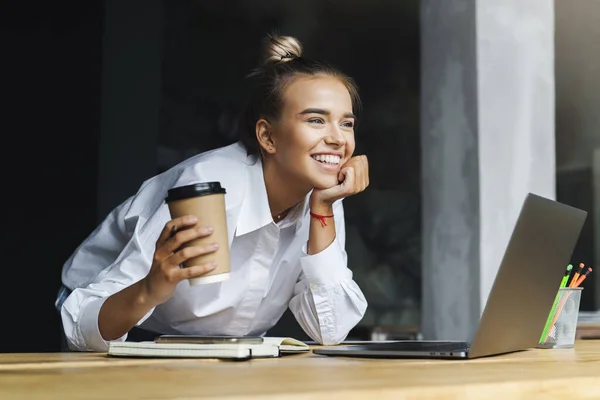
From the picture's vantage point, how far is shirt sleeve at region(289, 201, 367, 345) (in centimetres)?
193

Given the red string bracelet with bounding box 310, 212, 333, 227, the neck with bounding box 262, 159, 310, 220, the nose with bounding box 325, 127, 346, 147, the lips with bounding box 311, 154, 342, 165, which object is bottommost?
the red string bracelet with bounding box 310, 212, 333, 227

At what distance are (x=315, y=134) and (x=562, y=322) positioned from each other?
793 mm

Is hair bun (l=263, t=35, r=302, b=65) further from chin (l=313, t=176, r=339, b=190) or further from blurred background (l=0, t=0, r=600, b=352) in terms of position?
blurred background (l=0, t=0, r=600, b=352)

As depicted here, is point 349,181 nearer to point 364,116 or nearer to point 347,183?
point 347,183

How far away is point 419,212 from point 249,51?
1549mm

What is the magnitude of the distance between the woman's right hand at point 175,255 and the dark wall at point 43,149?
243cm

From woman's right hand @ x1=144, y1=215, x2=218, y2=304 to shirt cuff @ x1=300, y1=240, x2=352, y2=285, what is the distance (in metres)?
0.58

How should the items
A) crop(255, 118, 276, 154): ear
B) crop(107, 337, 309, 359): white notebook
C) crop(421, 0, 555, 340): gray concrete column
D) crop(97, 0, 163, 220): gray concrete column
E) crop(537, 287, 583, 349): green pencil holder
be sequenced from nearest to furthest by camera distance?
crop(107, 337, 309, 359): white notebook
crop(537, 287, 583, 349): green pencil holder
crop(255, 118, 276, 154): ear
crop(421, 0, 555, 340): gray concrete column
crop(97, 0, 163, 220): gray concrete column

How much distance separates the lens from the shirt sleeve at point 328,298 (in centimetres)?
193

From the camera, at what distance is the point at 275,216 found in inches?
85.5

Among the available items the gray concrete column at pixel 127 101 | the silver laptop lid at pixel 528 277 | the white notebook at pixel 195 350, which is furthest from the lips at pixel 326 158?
the gray concrete column at pixel 127 101

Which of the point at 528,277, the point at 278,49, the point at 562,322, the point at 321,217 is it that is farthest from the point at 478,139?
the point at 528,277

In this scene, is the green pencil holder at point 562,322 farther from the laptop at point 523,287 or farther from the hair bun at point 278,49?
the hair bun at point 278,49

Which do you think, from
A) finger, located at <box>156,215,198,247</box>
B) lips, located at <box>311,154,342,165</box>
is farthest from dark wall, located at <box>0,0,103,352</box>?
finger, located at <box>156,215,198,247</box>
